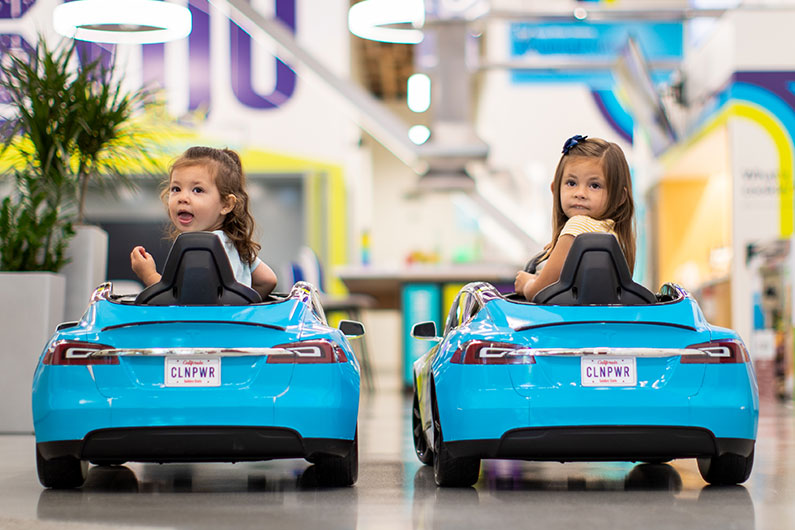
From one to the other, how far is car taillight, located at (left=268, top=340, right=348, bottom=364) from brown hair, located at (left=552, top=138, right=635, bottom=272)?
102 centimetres

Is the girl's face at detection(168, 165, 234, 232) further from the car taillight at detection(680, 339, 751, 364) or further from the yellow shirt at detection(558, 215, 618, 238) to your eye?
the car taillight at detection(680, 339, 751, 364)

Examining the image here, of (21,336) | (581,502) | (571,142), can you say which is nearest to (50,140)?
(21,336)

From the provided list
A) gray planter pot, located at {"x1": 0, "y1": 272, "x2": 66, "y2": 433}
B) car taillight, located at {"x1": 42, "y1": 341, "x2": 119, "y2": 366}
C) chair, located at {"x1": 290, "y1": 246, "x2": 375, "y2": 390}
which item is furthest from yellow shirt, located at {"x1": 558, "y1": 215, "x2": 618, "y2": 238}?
chair, located at {"x1": 290, "y1": 246, "x2": 375, "y2": 390}

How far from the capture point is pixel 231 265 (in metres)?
3.82

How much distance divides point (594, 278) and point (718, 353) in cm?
46

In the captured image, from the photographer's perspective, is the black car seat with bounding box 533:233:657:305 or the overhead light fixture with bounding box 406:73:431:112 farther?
the overhead light fixture with bounding box 406:73:431:112

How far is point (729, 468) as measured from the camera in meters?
3.77

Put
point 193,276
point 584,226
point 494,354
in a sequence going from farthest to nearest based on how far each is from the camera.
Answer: point 584,226 → point 193,276 → point 494,354

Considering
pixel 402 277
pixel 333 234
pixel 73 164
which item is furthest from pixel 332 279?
pixel 73 164

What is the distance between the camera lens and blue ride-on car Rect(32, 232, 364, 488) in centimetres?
340

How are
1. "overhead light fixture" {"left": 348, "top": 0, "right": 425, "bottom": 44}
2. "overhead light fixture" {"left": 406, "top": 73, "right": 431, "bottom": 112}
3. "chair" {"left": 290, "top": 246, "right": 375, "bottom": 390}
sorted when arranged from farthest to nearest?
"chair" {"left": 290, "top": 246, "right": 375, "bottom": 390}, "overhead light fixture" {"left": 406, "top": 73, "right": 431, "bottom": 112}, "overhead light fixture" {"left": 348, "top": 0, "right": 425, "bottom": 44}

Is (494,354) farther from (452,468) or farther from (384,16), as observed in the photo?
(384,16)

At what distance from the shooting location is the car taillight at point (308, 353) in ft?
11.3

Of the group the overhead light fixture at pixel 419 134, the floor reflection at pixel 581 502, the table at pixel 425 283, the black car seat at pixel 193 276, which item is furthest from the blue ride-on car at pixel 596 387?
the table at pixel 425 283
